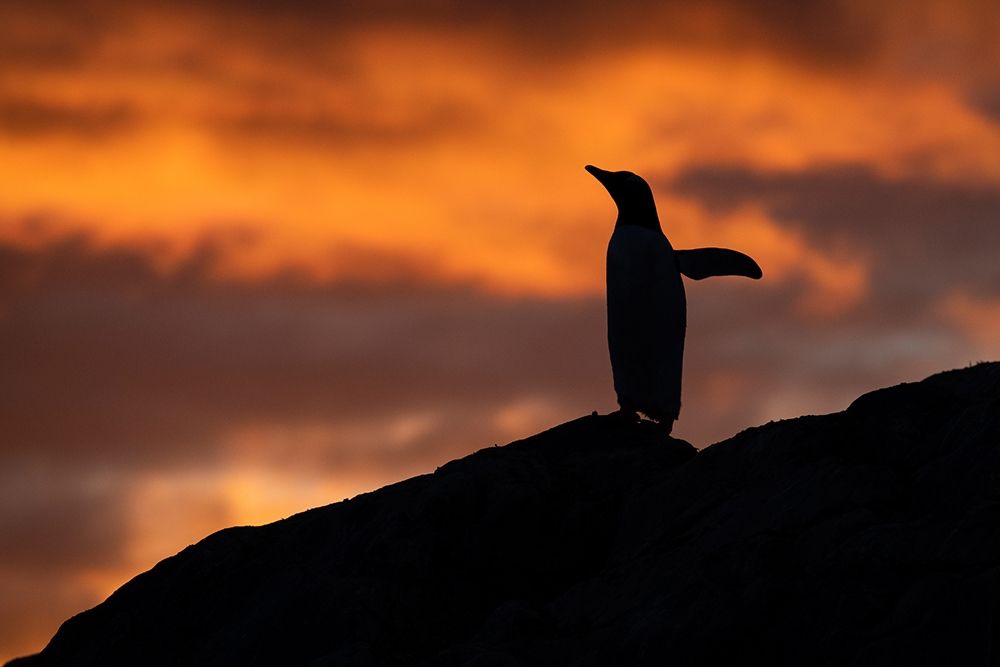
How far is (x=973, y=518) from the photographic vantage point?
9039 mm

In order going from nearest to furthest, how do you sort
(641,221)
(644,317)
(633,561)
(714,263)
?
(633,561) < (644,317) < (641,221) < (714,263)

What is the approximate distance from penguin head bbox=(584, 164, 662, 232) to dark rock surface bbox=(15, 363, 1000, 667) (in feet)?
12.8

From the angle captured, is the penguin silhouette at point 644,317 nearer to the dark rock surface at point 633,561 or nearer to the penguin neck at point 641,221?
the penguin neck at point 641,221

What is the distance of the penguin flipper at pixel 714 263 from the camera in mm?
18172

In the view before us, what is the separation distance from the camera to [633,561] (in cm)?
1085

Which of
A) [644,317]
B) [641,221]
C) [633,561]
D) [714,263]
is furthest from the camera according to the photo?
[714,263]

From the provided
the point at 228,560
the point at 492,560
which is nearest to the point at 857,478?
the point at 492,560

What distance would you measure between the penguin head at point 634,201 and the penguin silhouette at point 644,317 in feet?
0.04

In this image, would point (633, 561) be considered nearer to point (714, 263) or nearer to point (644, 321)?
point (644, 321)

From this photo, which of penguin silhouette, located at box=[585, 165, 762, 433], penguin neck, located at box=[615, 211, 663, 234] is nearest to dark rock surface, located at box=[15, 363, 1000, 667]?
penguin silhouette, located at box=[585, 165, 762, 433]

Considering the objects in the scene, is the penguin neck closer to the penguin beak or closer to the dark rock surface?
the penguin beak

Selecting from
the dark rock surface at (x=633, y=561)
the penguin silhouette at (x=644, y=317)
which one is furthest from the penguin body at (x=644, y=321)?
the dark rock surface at (x=633, y=561)

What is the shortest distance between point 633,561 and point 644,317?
594 cm

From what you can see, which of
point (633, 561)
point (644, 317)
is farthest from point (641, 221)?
point (633, 561)
